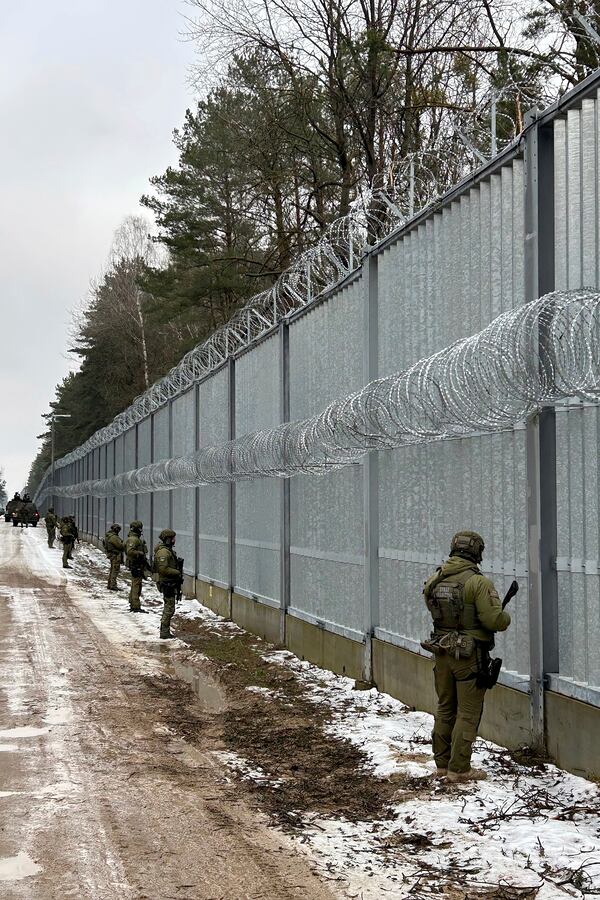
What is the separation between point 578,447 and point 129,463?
1102 inches

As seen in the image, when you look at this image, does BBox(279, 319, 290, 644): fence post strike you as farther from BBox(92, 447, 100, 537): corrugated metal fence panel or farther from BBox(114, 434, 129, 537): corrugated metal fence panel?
BBox(92, 447, 100, 537): corrugated metal fence panel

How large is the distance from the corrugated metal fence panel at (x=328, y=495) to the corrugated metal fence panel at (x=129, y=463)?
1868cm

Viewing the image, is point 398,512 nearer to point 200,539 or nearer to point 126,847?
point 126,847

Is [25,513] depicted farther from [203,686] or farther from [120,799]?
[120,799]

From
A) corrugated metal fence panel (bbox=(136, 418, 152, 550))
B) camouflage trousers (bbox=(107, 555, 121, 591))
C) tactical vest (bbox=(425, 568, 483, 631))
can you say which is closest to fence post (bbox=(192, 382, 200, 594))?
camouflage trousers (bbox=(107, 555, 121, 591))

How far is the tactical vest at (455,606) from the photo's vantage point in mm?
6562

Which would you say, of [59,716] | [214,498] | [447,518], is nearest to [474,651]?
[447,518]

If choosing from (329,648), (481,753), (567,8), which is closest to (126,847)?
(481,753)

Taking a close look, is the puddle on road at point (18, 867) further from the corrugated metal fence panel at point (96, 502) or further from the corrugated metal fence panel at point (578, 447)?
the corrugated metal fence panel at point (96, 502)

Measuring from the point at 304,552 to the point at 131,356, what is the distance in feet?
164

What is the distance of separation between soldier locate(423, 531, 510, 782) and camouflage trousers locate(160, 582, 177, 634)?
8619 millimetres

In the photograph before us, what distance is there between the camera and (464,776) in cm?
671

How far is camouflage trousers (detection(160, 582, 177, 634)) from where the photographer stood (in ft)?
49.2

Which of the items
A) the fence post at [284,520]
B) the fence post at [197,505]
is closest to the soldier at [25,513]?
the fence post at [197,505]
